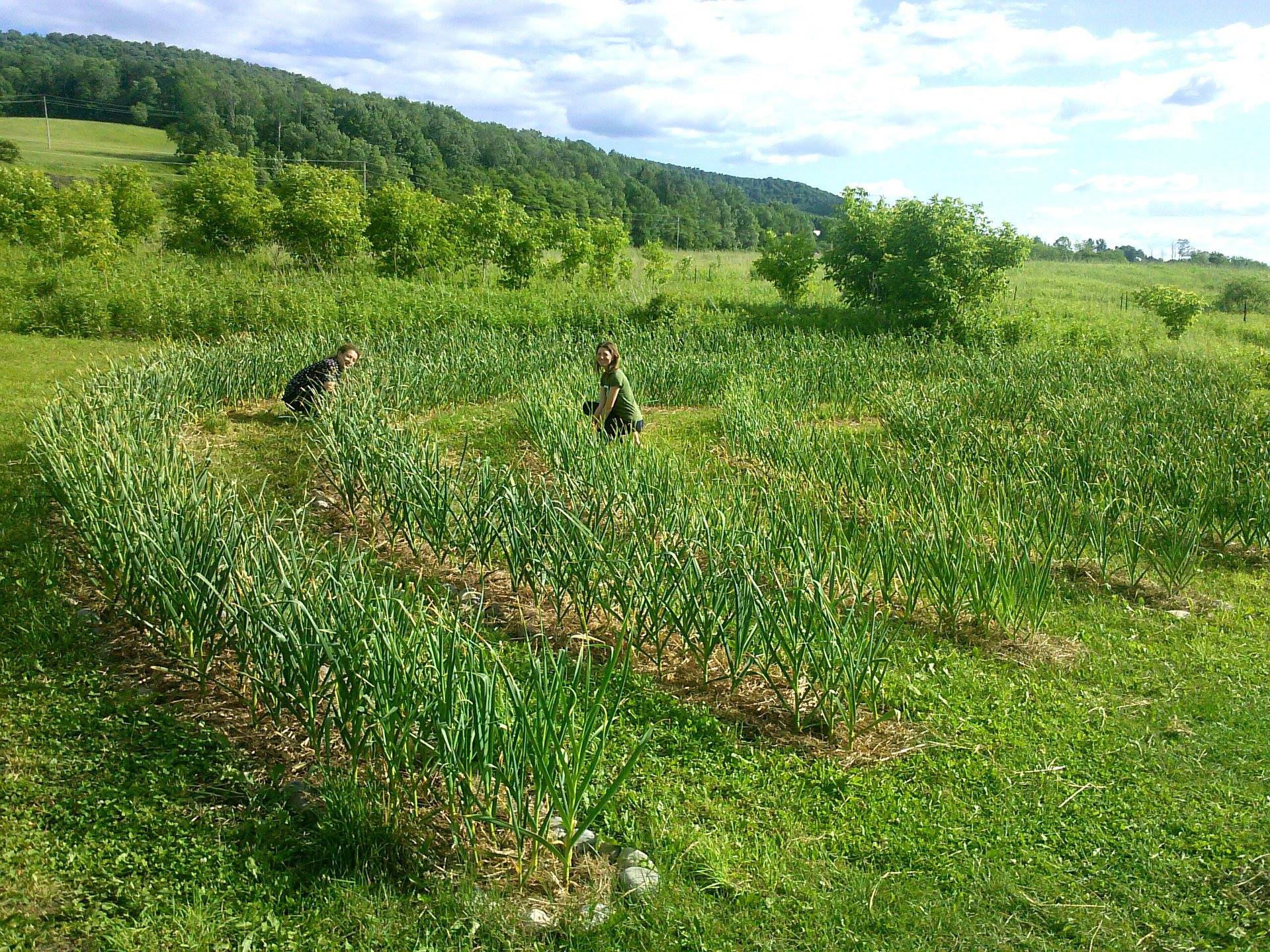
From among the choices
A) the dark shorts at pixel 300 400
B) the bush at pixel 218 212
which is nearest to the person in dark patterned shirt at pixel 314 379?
the dark shorts at pixel 300 400

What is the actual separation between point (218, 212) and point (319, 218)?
8.26 ft

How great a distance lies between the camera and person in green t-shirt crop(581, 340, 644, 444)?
776 cm

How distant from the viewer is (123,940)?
2.66 meters

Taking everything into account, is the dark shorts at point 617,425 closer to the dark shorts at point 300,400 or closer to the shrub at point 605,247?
the dark shorts at point 300,400

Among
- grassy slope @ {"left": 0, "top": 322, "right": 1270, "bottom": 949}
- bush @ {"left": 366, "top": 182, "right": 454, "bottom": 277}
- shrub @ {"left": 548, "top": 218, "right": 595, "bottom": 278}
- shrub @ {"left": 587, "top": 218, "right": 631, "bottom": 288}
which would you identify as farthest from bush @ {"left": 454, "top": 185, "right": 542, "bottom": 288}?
grassy slope @ {"left": 0, "top": 322, "right": 1270, "bottom": 949}

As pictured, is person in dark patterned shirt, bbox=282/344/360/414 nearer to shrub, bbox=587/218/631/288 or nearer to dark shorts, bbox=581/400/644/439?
dark shorts, bbox=581/400/644/439

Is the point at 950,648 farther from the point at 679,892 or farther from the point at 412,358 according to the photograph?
the point at 412,358

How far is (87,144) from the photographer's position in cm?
4094

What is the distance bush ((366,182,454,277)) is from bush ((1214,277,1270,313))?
80.5ft

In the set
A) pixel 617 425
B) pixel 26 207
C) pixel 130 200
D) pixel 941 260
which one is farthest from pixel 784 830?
pixel 130 200

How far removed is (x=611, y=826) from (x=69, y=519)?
377 centimetres

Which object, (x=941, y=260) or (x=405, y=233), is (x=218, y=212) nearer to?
(x=405, y=233)

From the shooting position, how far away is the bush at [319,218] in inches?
693

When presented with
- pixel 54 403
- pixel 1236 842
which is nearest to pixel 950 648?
pixel 1236 842
